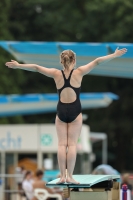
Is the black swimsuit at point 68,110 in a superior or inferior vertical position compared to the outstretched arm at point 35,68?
inferior

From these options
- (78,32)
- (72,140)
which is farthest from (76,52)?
(78,32)

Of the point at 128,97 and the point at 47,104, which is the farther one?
the point at 128,97

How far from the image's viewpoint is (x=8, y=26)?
4709 centimetres

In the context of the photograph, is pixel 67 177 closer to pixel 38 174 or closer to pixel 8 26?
pixel 38 174

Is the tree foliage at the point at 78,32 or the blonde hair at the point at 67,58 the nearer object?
the blonde hair at the point at 67,58

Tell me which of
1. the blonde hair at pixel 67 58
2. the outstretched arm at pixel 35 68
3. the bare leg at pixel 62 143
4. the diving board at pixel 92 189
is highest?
the blonde hair at pixel 67 58

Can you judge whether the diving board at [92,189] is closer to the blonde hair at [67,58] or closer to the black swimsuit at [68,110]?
the black swimsuit at [68,110]

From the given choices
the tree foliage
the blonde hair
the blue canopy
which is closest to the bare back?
the blonde hair

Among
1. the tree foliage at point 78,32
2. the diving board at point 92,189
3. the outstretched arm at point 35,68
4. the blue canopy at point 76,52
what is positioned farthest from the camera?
the tree foliage at point 78,32

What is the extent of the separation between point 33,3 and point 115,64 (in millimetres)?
28980

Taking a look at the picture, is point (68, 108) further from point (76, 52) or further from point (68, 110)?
point (76, 52)

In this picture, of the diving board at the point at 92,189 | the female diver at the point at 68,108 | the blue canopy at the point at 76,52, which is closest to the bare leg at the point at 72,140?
the female diver at the point at 68,108

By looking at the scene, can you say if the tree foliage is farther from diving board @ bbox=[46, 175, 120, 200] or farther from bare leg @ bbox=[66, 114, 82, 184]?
bare leg @ bbox=[66, 114, 82, 184]

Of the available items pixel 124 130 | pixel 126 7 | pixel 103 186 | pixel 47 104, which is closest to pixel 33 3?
pixel 126 7
